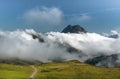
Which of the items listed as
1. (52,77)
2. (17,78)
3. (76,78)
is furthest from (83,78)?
(17,78)

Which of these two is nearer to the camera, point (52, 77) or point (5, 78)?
point (5, 78)

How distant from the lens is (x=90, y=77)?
607 ft

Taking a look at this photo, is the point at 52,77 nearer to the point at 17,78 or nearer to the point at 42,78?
the point at 42,78

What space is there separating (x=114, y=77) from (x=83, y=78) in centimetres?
2139

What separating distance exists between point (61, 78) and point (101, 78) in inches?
894

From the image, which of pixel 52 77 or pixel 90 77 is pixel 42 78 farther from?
pixel 90 77

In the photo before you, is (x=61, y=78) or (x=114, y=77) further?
(x=114, y=77)

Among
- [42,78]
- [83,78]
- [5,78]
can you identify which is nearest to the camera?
[5,78]

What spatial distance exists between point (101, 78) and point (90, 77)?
273 inches

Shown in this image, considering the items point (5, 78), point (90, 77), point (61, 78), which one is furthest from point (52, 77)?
point (5, 78)

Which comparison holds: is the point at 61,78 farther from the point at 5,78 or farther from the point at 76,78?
the point at 5,78

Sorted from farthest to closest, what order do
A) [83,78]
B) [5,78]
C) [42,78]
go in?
[83,78]
[42,78]
[5,78]

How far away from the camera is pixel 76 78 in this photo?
178m

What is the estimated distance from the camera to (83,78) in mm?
178750
